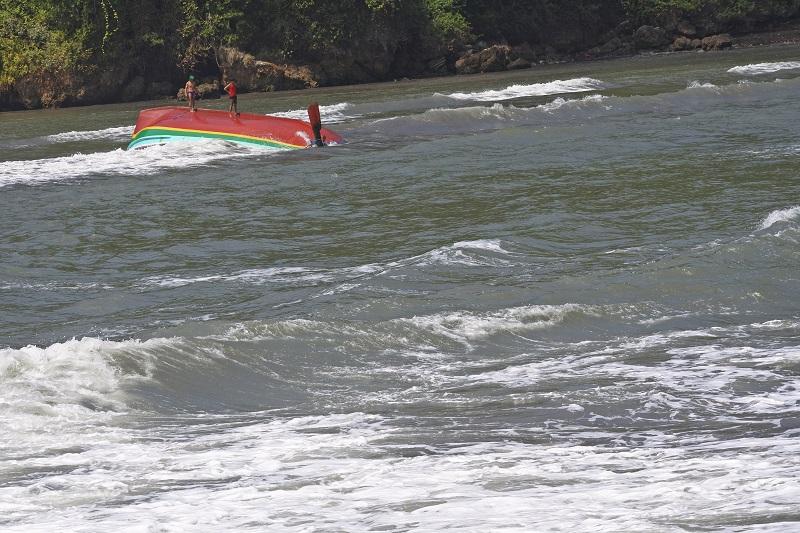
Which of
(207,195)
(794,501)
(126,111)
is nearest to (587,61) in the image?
(126,111)

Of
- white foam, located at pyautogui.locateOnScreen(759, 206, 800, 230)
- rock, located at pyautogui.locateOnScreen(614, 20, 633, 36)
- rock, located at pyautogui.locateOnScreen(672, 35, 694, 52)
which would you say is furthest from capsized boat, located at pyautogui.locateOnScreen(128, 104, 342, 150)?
rock, located at pyautogui.locateOnScreen(614, 20, 633, 36)

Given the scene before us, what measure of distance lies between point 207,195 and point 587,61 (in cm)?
3149

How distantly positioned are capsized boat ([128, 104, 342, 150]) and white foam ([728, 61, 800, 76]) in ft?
52.0

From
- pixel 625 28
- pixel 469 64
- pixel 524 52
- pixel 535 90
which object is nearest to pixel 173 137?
pixel 535 90

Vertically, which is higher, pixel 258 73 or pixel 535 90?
pixel 258 73

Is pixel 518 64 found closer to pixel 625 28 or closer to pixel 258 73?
pixel 625 28

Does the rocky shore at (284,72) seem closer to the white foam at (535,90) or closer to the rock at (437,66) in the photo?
the rock at (437,66)

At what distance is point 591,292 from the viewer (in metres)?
10.3

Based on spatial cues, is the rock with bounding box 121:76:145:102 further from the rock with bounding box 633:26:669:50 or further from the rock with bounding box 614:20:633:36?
the rock with bounding box 614:20:633:36

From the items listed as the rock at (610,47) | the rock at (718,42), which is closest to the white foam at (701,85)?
the rock at (718,42)

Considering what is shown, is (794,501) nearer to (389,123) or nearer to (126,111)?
(389,123)

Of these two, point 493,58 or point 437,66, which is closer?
point 493,58

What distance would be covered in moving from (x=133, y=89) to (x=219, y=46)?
11.2 ft

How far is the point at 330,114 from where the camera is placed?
99.5ft
